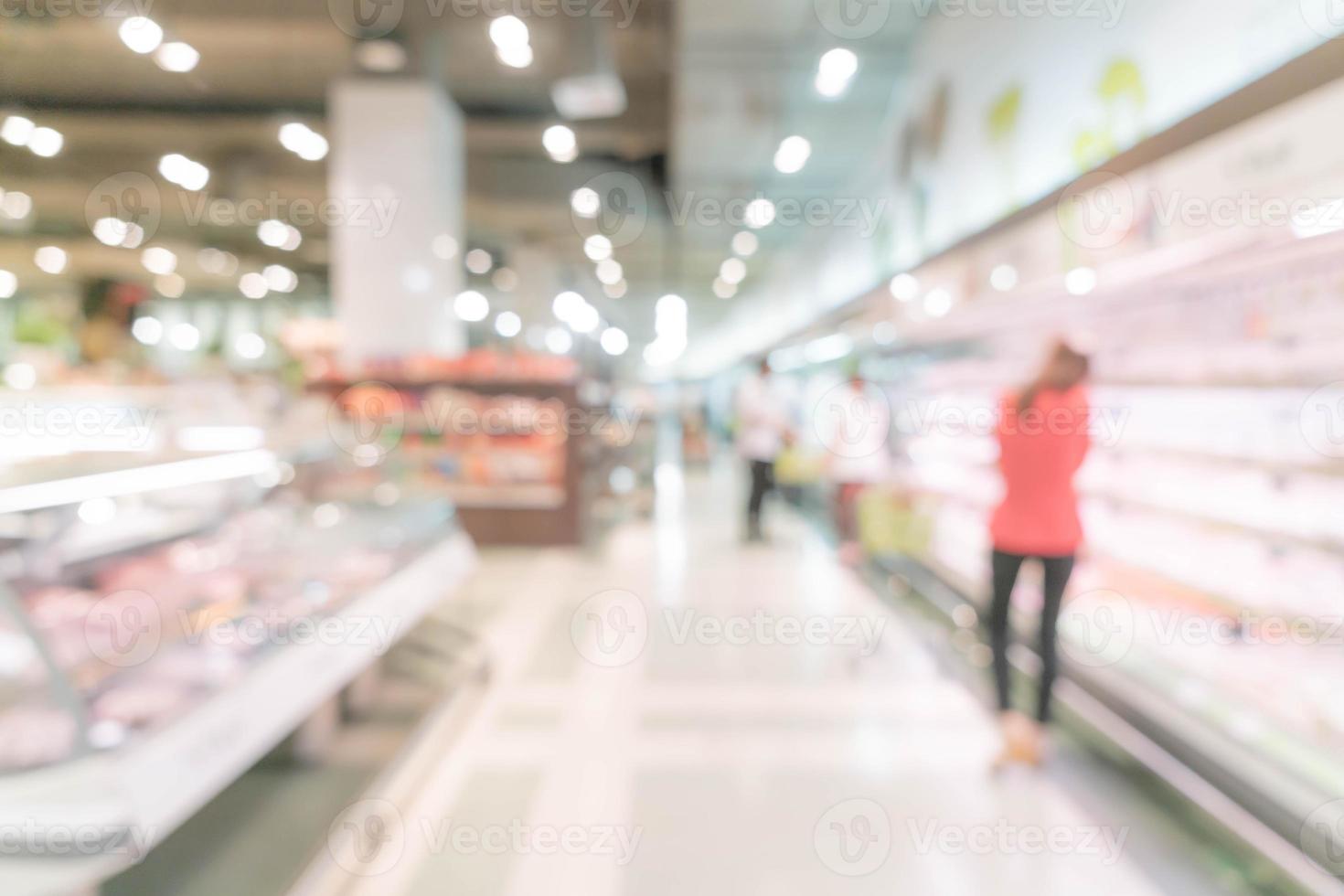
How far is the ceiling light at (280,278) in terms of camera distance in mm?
19688

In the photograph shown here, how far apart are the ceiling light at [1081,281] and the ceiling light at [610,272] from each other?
44.1 feet

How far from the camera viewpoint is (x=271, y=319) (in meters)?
24.9

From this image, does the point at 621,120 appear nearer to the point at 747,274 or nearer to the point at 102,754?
the point at 747,274

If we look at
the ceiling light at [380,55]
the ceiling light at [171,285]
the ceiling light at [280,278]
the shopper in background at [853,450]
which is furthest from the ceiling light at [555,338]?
the ceiling light at [171,285]

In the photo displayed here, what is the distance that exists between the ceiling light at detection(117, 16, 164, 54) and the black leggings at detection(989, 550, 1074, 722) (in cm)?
669

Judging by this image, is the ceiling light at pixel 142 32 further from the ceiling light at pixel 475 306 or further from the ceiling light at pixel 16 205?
the ceiling light at pixel 475 306

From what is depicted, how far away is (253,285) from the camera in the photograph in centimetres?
2184

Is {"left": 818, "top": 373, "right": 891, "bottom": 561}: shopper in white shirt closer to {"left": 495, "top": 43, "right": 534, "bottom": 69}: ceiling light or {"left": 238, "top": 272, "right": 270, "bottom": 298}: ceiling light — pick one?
{"left": 495, "top": 43, "right": 534, "bottom": 69}: ceiling light

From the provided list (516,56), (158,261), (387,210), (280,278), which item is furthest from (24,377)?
(280,278)

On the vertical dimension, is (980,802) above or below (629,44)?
below

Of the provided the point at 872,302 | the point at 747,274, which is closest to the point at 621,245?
the point at 747,274

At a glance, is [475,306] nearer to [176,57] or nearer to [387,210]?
[387,210]

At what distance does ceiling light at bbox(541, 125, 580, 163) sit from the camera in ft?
29.9

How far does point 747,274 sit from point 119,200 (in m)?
11.2
